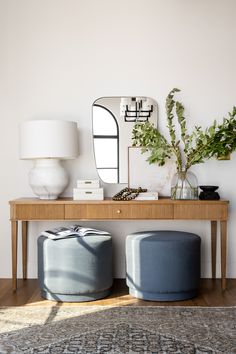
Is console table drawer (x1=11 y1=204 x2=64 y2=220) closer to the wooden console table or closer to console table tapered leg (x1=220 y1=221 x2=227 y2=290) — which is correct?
the wooden console table

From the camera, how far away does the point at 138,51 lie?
4.04 m

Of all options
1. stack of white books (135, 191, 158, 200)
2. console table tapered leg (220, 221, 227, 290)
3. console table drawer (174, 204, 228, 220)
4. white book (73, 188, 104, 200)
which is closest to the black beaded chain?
stack of white books (135, 191, 158, 200)

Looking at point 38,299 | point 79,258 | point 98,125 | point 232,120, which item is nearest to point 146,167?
point 98,125

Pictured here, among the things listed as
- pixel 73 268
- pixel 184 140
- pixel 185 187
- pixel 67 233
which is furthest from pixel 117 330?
pixel 184 140

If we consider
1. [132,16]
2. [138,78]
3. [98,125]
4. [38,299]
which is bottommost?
[38,299]

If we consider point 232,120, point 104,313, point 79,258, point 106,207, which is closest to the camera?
point 104,313

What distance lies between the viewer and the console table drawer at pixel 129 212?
362 cm

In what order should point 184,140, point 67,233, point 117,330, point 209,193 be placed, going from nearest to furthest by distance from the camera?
point 117,330, point 67,233, point 209,193, point 184,140

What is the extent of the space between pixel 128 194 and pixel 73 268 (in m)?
0.78

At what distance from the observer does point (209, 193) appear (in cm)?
376

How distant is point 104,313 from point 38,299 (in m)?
0.60

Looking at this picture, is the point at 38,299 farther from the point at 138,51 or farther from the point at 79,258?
the point at 138,51

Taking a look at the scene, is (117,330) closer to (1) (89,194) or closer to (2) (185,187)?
Answer: (1) (89,194)

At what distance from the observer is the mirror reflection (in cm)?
403
